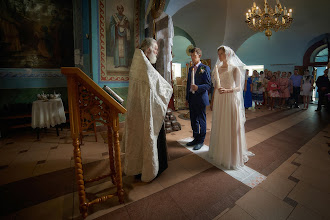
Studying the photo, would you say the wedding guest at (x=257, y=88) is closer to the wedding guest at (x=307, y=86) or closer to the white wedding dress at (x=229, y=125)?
the wedding guest at (x=307, y=86)

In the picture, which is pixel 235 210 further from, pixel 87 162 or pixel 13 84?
pixel 13 84

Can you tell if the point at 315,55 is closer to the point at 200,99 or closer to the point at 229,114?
the point at 200,99

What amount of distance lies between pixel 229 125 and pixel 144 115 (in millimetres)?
1356

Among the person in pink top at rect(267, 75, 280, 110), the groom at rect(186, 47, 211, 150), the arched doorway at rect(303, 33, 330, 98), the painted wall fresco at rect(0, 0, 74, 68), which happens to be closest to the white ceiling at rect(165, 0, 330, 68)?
the arched doorway at rect(303, 33, 330, 98)

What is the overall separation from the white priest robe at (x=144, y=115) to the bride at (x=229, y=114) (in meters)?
1.06

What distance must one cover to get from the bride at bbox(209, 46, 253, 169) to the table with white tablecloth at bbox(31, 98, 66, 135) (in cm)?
420

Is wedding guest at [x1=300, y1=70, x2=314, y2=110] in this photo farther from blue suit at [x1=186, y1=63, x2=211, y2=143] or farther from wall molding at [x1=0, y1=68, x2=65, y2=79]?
wall molding at [x1=0, y1=68, x2=65, y2=79]

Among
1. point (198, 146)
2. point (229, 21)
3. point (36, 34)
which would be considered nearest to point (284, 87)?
point (229, 21)

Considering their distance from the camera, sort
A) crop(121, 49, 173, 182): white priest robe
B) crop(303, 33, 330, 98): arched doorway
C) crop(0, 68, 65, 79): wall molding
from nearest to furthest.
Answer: crop(121, 49, 173, 182): white priest robe < crop(0, 68, 65, 79): wall molding < crop(303, 33, 330, 98): arched doorway

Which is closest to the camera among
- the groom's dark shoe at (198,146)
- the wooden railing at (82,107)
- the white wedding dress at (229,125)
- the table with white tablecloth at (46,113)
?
the wooden railing at (82,107)

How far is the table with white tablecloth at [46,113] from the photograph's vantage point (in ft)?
13.4

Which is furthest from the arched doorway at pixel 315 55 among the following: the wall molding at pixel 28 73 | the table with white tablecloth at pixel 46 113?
the wall molding at pixel 28 73

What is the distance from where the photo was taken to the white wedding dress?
7.92ft

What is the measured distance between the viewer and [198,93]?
10.3 feet
